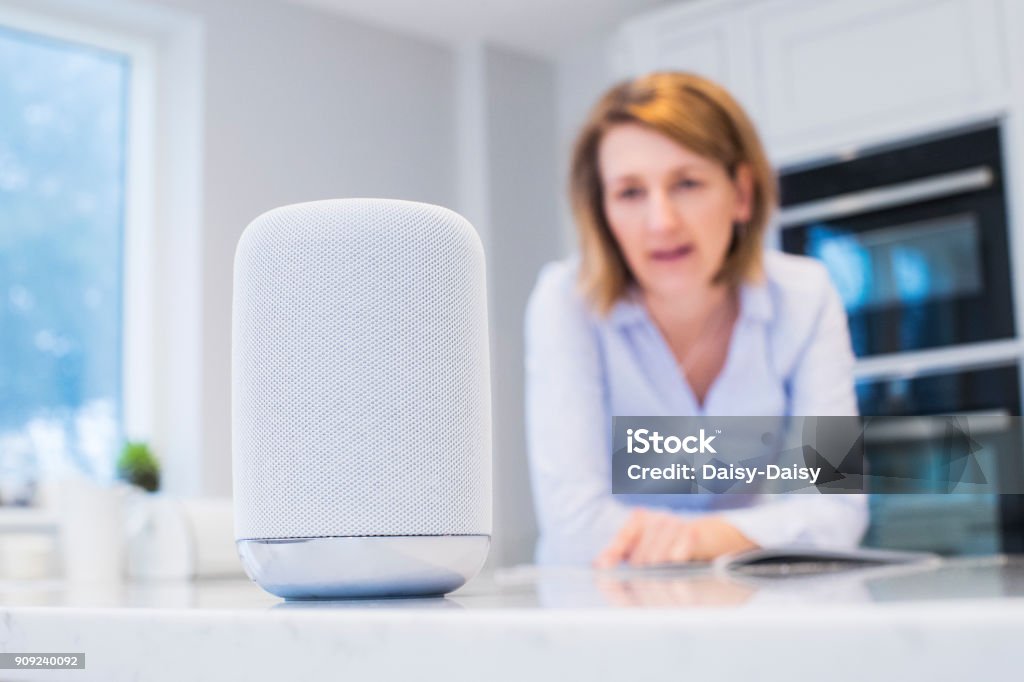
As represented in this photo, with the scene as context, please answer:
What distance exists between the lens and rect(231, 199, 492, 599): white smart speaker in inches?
14.7

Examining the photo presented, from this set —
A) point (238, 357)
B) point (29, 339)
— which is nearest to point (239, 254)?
point (238, 357)

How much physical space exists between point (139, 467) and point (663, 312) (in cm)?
193

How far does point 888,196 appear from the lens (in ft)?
8.95

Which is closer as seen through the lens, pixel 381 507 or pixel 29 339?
pixel 381 507

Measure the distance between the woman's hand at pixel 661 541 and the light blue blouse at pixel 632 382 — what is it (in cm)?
21

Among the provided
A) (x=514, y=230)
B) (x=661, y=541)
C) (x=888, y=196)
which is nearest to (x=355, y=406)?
(x=661, y=541)

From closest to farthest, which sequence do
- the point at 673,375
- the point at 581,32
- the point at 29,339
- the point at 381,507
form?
the point at 381,507
the point at 673,375
the point at 29,339
the point at 581,32

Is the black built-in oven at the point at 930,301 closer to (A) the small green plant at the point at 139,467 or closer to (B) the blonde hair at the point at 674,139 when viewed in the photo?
(B) the blonde hair at the point at 674,139

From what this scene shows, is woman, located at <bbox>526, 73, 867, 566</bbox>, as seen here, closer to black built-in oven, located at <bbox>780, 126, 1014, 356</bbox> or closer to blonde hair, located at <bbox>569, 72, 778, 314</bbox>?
blonde hair, located at <bbox>569, 72, 778, 314</bbox>

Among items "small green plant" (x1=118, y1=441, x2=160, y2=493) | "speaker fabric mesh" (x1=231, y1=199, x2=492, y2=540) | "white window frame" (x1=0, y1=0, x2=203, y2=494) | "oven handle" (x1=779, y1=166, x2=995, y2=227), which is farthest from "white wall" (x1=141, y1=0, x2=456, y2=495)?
"speaker fabric mesh" (x1=231, y1=199, x2=492, y2=540)

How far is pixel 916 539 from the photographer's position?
2541 mm

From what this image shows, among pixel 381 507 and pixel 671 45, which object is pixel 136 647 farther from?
pixel 671 45

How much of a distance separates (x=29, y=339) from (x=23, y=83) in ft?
2.41

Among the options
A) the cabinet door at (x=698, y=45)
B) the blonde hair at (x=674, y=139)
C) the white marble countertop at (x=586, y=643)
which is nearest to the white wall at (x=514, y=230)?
the cabinet door at (x=698, y=45)
